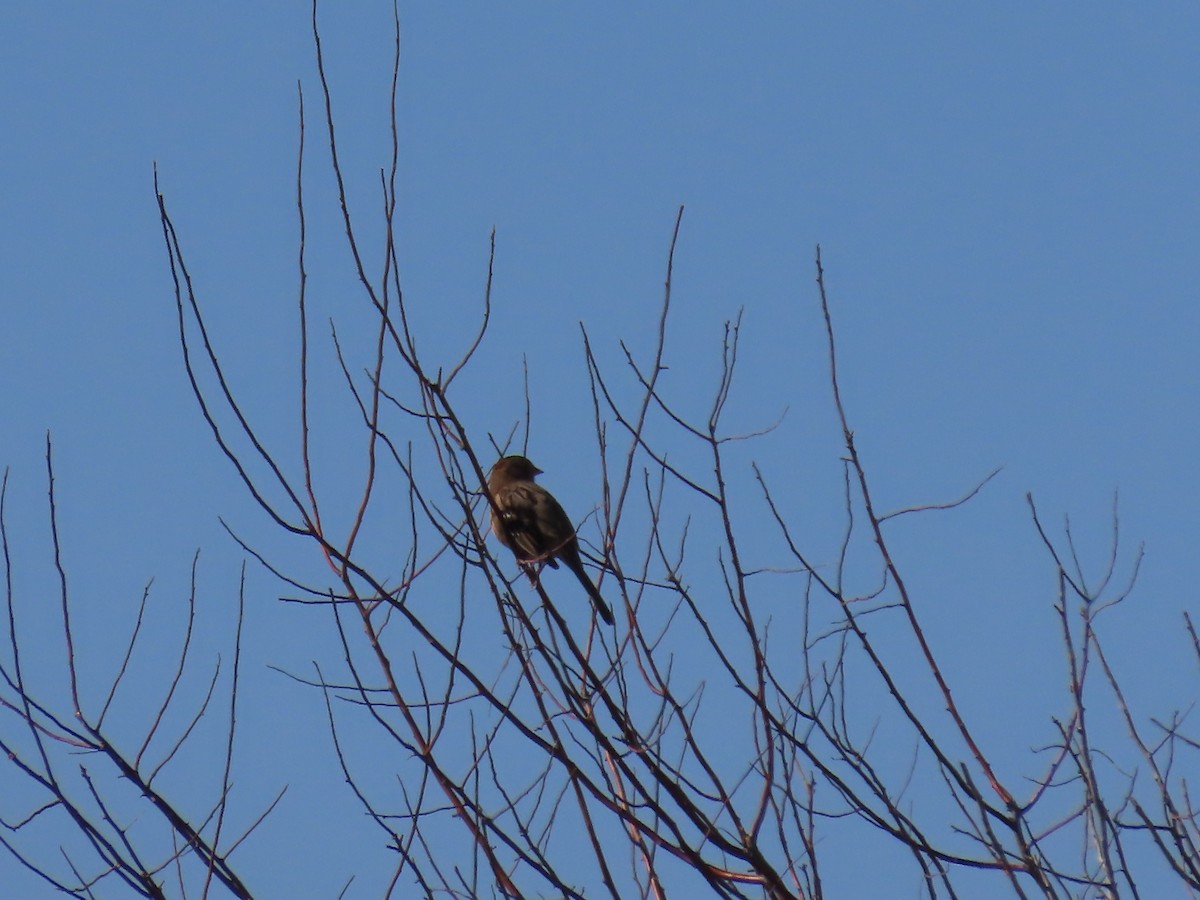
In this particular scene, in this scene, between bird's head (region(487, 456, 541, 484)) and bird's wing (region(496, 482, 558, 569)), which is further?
bird's head (region(487, 456, 541, 484))

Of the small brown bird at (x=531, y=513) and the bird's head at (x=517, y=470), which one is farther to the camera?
the bird's head at (x=517, y=470)

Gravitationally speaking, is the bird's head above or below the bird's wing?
above

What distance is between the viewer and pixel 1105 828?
3.24 meters

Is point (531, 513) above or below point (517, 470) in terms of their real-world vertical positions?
below

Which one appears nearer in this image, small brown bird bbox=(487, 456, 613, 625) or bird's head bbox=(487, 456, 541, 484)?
small brown bird bbox=(487, 456, 613, 625)

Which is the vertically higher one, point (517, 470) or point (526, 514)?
point (517, 470)

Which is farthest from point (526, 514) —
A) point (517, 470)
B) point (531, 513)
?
point (517, 470)

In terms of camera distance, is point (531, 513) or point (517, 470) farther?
point (517, 470)

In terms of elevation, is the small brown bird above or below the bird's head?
below

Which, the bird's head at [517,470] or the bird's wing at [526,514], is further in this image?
the bird's head at [517,470]

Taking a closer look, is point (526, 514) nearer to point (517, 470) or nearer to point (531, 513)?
point (531, 513)

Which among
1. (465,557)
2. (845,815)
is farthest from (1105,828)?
(465,557)

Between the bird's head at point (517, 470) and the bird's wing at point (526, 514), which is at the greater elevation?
the bird's head at point (517, 470)

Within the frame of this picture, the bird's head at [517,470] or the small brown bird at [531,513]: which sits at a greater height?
the bird's head at [517,470]
